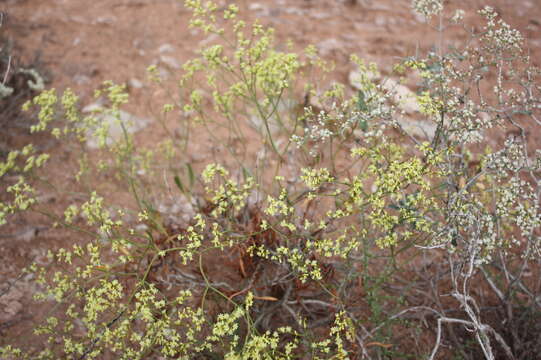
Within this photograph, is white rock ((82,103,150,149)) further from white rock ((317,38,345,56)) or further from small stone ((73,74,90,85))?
white rock ((317,38,345,56))

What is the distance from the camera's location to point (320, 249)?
6.16 feet

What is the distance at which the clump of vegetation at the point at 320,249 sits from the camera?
1.85 meters

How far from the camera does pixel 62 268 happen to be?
2756 mm

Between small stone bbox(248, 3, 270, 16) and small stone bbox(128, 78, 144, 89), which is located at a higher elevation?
small stone bbox(248, 3, 270, 16)

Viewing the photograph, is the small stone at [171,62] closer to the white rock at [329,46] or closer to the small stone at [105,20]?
the small stone at [105,20]

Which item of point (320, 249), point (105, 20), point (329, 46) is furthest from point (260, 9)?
point (320, 249)

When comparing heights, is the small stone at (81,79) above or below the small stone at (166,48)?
below

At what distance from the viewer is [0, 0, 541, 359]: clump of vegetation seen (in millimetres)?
1849

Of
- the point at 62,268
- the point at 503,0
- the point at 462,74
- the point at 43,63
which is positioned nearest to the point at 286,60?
the point at 462,74

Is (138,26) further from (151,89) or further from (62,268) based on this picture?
(62,268)

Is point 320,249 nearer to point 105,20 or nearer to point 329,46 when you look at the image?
point 329,46

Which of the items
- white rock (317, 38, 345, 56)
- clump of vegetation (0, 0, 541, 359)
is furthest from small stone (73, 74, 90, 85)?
white rock (317, 38, 345, 56)

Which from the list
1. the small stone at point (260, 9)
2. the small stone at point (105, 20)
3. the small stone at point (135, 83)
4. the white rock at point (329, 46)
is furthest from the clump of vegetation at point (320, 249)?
the small stone at point (260, 9)

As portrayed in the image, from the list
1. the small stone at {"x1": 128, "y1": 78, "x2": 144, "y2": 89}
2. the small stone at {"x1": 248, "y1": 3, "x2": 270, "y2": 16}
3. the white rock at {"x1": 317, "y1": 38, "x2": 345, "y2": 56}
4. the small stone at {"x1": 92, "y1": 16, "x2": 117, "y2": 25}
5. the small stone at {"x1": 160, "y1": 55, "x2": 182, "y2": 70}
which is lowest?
the small stone at {"x1": 128, "y1": 78, "x2": 144, "y2": 89}
